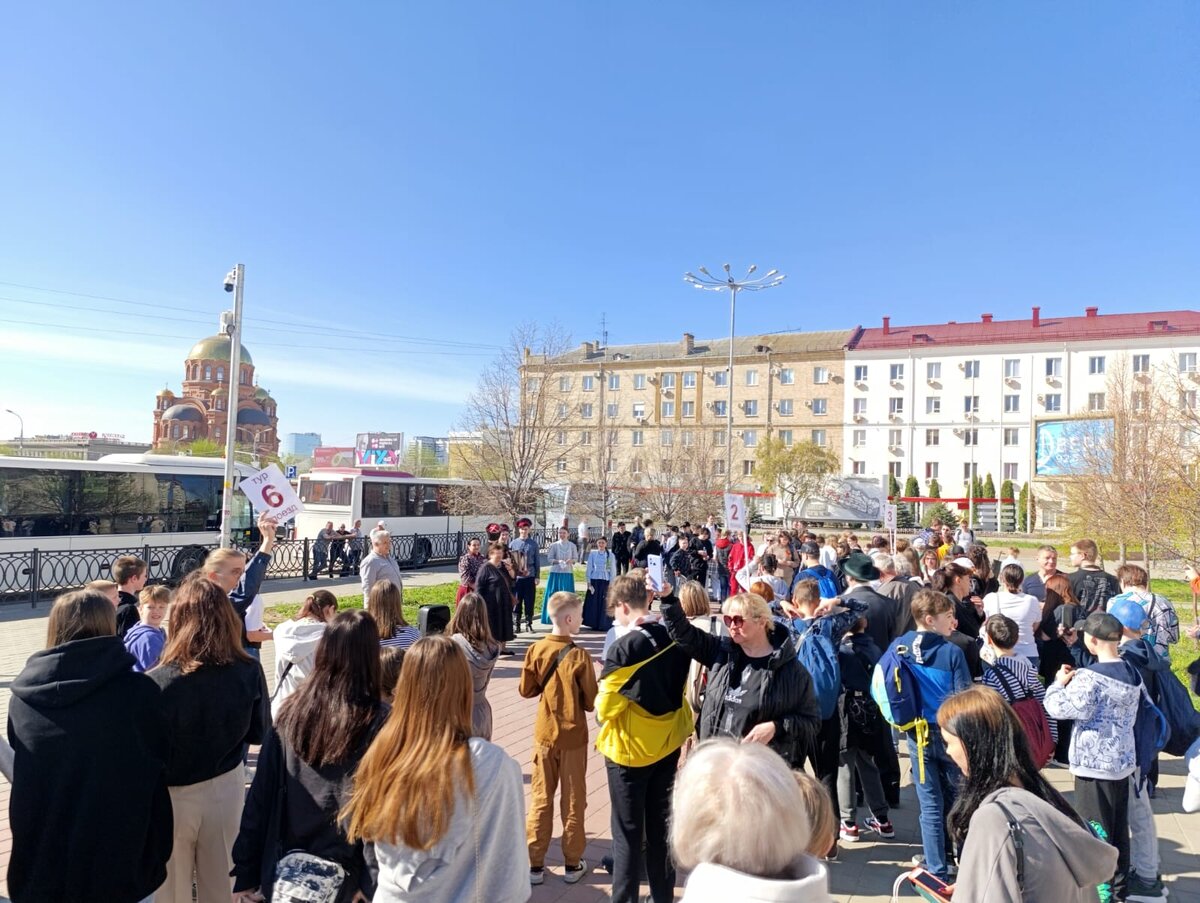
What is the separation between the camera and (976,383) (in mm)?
59062

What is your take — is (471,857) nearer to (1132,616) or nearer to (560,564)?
(1132,616)

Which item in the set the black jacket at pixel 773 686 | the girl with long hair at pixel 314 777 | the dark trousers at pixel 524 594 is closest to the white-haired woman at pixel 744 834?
the girl with long hair at pixel 314 777

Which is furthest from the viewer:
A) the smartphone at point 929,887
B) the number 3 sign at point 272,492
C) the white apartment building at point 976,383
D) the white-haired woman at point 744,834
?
the white apartment building at point 976,383

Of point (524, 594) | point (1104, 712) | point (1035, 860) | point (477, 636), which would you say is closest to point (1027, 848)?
point (1035, 860)

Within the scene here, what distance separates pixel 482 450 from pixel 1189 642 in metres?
19.6

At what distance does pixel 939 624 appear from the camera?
4844 mm

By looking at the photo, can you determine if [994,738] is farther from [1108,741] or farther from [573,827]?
[573,827]

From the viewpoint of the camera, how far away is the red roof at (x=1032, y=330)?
54812 mm

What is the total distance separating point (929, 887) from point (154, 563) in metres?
19.8

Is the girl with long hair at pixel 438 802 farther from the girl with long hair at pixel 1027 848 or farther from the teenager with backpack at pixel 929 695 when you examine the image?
the teenager with backpack at pixel 929 695

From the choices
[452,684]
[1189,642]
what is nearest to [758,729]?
[452,684]

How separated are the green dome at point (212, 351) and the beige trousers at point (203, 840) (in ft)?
317

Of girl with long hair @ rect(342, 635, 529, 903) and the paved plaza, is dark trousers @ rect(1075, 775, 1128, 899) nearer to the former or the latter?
the paved plaza

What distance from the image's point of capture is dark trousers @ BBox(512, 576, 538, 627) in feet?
44.0
